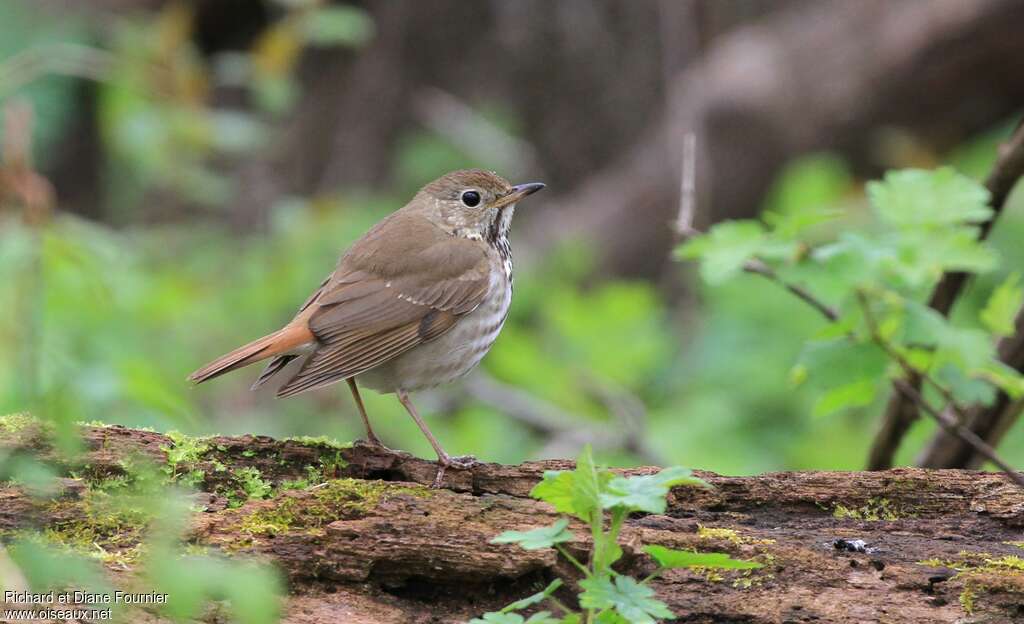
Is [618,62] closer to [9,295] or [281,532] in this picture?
[9,295]

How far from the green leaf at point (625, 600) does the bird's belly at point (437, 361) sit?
165 cm

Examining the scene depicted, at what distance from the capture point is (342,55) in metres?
9.52

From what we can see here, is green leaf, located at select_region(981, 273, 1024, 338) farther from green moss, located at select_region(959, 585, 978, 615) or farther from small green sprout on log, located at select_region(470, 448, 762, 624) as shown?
small green sprout on log, located at select_region(470, 448, 762, 624)

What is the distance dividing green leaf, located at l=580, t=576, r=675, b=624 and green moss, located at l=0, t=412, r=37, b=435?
141cm

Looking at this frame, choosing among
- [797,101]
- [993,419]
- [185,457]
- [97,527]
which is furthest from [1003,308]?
[797,101]

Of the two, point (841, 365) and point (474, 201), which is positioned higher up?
point (474, 201)

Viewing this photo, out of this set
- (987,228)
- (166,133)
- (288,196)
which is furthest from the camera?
(288,196)

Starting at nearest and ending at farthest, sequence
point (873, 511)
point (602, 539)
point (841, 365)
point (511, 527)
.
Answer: point (602, 539)
point (511, 527)
point (873, 511)
point (841, 365)

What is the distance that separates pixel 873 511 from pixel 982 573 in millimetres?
398

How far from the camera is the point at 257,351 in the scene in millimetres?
3320

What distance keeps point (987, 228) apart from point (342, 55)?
6.70 meters

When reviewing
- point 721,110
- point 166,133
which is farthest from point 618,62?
point 166,133

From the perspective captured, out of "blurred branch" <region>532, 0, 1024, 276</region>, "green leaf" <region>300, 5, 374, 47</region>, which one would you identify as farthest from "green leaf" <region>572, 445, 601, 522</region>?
"blurred branch" <region>532, 0, 1024, 276</region>

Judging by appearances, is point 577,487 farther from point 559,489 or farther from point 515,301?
point 515,301
